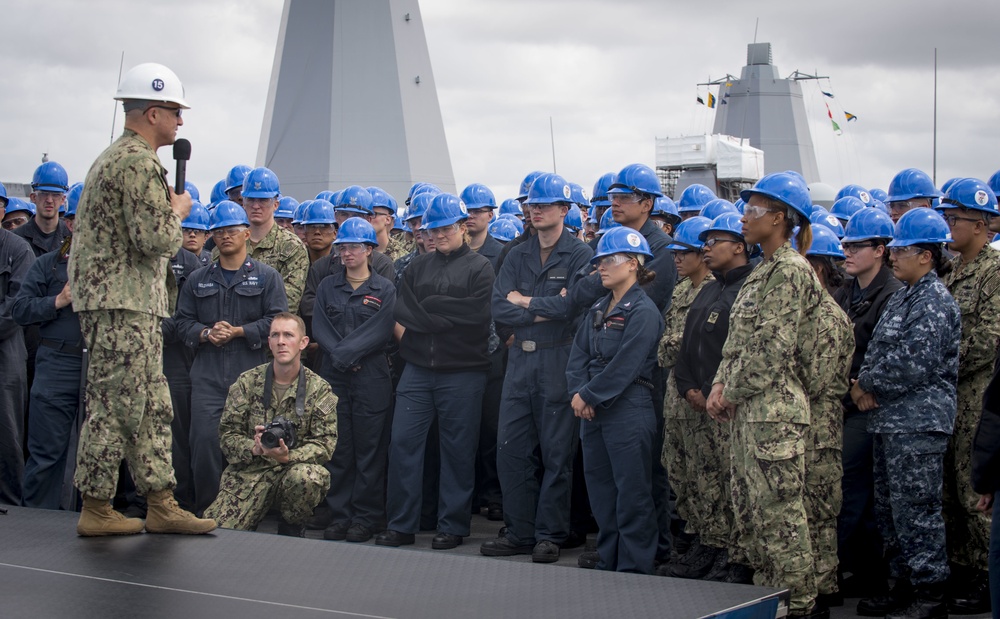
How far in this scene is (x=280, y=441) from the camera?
572cm

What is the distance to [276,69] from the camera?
14164mm

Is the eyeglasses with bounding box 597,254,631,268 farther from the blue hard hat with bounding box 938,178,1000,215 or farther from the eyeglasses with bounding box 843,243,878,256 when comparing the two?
the blue hard hat with bounding box 938,178,1000,215

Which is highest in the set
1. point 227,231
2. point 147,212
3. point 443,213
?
point 443,213

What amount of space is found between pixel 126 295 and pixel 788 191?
2878 millimetres

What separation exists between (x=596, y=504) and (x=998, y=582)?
2605mm

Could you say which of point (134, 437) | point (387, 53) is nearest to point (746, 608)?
point (134, 437)

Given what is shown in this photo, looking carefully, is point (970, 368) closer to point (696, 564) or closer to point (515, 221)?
point (696, 564)

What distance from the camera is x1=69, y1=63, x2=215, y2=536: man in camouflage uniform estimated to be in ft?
13.9

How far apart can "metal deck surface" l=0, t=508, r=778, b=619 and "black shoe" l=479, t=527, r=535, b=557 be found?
5.58 ft

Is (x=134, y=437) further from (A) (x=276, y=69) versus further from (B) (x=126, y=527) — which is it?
(A) (x=276, y=69)

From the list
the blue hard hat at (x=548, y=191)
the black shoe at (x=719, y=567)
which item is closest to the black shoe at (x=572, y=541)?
the black shoe at (x=719, y=567)

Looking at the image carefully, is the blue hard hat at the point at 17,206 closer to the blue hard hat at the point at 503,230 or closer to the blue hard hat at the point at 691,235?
the blue hard hat at the point at 503,230

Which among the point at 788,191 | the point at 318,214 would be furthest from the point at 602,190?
the point at 788,191

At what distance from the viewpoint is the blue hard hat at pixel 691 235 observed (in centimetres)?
568
